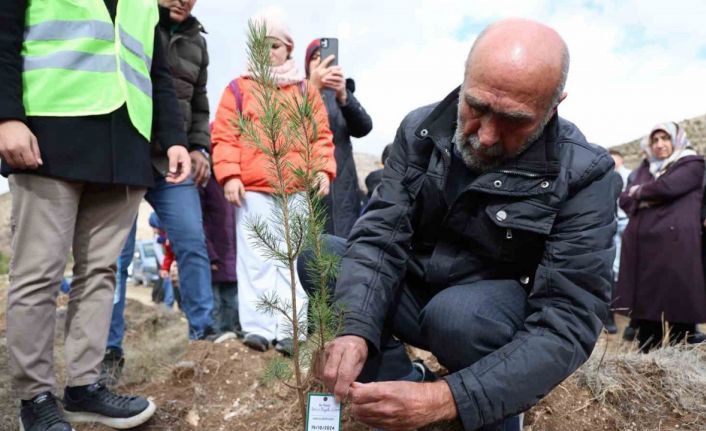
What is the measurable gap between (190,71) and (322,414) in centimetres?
214

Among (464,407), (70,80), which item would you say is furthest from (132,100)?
(464,407)

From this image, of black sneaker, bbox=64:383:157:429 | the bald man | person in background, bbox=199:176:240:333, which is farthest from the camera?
person in background, bbox=199:176:240:333

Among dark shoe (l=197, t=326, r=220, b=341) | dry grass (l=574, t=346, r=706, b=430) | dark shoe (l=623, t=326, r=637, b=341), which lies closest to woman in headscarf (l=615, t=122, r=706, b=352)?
dark shoe (l=623, t=326, r=637, b=341)

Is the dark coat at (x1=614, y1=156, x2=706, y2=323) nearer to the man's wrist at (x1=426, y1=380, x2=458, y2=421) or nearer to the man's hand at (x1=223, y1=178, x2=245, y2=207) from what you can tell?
the man's hand at (x1=223, y1=178, x2=245, y2=207)

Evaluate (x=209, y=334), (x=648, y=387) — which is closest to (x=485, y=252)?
(x=648, y=387)

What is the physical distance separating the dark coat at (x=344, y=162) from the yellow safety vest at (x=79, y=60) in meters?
1.33

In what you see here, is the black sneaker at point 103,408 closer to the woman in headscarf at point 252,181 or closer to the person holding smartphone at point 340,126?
the woman in headscarf at point 252,181

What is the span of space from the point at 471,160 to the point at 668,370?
5.06 ft

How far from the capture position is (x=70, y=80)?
6.32 feet

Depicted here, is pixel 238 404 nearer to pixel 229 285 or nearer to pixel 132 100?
pixel 132 100

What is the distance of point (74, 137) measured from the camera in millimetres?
1925

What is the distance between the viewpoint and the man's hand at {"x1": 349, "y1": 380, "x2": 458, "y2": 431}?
139 cm

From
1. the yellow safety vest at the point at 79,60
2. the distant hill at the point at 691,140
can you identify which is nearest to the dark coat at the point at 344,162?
the yellow safety vest at the point at 79,60

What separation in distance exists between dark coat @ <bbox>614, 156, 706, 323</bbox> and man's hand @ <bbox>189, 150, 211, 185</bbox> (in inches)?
124
